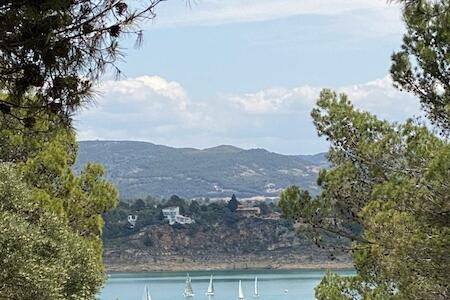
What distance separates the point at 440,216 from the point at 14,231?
541 centimetres

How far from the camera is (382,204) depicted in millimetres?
12656

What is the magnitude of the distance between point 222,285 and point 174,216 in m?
30.9

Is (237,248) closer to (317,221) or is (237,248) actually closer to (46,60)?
(317,221)

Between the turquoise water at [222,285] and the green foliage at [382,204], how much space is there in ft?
161

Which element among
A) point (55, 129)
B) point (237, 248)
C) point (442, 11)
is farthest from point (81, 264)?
point (237, 248)

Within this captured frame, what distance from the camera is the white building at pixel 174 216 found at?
12268 centimetres

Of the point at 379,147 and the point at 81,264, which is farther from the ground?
the point at 379,147

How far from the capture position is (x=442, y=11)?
8742mm

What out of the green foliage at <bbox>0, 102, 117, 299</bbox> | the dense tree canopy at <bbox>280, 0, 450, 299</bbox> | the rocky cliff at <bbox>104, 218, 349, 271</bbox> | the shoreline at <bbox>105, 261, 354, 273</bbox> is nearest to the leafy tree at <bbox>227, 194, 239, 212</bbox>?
the rocky cliff at <bbox>104, 218, 349, 271</bbox>

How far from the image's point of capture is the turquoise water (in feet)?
253

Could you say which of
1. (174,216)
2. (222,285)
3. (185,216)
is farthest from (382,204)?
(185,216)

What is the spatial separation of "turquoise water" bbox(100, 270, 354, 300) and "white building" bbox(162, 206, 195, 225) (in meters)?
7.73

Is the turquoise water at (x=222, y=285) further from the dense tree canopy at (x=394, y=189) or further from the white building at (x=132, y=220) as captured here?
the dense tree canopy at (x=394, y=189)

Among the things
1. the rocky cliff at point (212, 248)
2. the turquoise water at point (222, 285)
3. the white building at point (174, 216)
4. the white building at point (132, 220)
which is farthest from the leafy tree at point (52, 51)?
the white building at point (174, 216)
